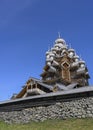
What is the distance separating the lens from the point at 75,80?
5069cm

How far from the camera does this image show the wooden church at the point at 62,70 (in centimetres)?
4678

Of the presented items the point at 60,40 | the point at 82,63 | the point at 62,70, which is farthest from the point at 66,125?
the point at 60,40

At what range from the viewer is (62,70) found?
50031 millimetres

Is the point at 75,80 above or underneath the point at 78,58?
underneath

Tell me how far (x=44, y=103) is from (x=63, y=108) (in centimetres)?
247

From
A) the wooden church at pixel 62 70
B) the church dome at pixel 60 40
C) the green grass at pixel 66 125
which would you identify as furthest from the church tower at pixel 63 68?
the green grass at pixel 66 125

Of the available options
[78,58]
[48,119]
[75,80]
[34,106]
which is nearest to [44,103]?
[34,106]

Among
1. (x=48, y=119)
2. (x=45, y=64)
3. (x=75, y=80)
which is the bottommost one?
(x=48, y=119)

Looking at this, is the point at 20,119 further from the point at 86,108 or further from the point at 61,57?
the point at 61,57

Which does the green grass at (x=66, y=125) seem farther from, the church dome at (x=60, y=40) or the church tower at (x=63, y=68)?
the church dome at (x=60, y=40)

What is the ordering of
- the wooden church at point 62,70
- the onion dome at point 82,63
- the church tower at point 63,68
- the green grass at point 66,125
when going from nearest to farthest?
1. the green grass at point 66,125
2. the wooden church at point 62,70
3. the church tower at point 63,68
4. the onion dome at point 82,63

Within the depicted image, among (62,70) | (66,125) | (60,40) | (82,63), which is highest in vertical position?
(60,40)

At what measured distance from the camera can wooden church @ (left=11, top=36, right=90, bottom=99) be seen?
153ft

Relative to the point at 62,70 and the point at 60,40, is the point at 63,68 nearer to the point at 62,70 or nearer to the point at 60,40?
the point at 62,70
